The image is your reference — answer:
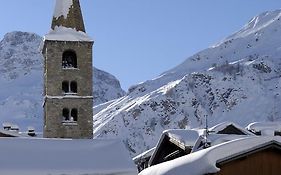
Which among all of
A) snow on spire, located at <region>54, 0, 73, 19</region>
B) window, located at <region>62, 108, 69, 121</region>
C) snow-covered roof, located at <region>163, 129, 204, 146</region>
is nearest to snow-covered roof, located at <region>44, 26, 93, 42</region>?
snow on spire, located at <region>54, 0, 73, 19</region>

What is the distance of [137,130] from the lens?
486ft

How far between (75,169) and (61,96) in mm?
17097

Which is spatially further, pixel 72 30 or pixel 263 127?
pixel 72 30

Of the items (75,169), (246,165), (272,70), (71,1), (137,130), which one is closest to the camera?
(246,165)

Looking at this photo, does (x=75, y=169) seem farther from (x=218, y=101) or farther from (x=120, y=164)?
(x=218, y=101)

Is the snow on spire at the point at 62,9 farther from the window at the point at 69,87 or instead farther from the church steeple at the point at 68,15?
the window at the point at 69,87

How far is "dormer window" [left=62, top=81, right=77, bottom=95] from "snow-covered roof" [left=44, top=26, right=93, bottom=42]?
2.51m

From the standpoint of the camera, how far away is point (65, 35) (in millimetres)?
43312

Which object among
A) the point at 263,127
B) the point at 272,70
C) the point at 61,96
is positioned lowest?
the point at 263,127

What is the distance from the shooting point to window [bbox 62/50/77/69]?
142 ft

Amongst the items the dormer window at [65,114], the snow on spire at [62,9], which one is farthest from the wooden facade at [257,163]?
the snow on spire at [62,9]

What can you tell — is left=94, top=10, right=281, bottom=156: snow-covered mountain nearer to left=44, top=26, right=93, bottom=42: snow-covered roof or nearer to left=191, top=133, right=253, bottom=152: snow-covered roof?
left=44, top=26, right=93, bottom=42: snow-covered roof

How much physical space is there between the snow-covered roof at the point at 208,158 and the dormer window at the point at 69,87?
2581 centimetres

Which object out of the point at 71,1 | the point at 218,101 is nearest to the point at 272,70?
the point at 218,101
